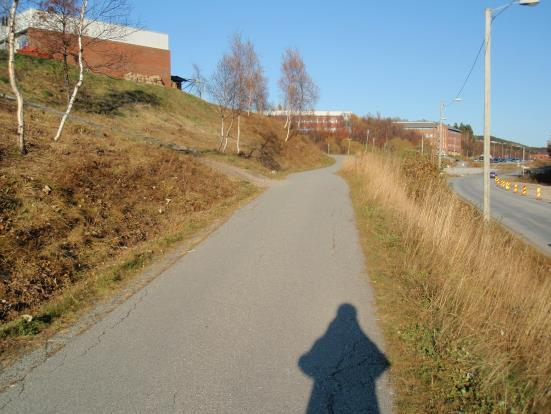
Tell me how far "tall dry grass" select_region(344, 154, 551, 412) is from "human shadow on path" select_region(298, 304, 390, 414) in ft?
2.68

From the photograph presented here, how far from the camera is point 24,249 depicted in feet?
25.4

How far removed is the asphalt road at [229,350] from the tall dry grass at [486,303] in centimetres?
87

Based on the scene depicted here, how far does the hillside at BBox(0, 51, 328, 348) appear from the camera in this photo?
21.7 ft

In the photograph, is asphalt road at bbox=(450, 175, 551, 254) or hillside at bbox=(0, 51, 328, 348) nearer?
hillside at bbox=(0, 51, 328, 348)

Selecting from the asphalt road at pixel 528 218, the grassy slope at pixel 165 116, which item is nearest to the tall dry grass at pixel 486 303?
the asphalt road at pixel 528 218

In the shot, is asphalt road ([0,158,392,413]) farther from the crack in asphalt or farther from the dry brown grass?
the dry brown grass

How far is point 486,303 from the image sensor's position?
523 centimetres

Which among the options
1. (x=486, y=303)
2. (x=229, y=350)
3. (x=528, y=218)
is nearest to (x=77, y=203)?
(x=229, y=350)

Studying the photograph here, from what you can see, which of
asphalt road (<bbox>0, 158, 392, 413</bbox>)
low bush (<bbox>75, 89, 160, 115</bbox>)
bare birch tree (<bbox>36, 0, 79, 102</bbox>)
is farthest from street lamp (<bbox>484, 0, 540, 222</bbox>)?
low bush (<bbox>75, 89, 160, 115</bbox>)

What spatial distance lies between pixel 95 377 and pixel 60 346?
0.90m

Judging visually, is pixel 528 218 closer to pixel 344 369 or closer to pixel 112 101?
pixel 344 369

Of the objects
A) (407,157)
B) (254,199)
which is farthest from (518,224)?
(254,199)

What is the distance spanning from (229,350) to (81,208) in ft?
23.6

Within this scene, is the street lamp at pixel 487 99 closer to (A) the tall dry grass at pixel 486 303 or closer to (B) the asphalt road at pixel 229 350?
(A) the tall dry grass at pixel 486 303
